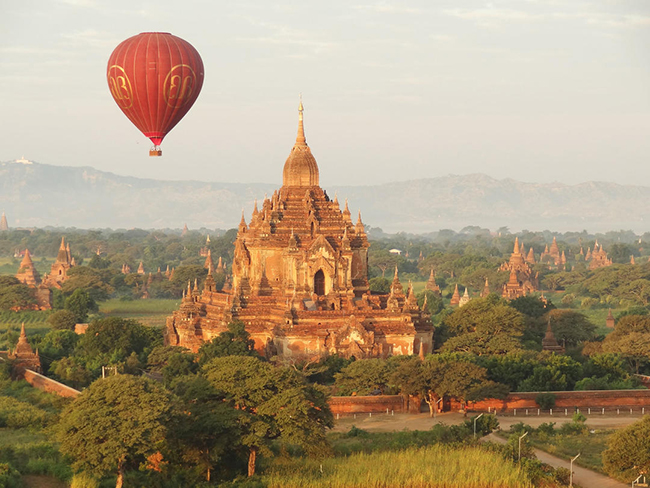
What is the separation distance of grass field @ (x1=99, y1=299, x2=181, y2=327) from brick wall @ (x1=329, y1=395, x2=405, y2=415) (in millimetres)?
43666

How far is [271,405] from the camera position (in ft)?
131

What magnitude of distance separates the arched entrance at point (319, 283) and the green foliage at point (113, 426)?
23.5 metres

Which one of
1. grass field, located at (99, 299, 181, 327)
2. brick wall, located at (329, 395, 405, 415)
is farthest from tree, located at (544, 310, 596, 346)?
grass field, located at (99, 299, 181, 327)

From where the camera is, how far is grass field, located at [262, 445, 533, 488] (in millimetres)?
38281

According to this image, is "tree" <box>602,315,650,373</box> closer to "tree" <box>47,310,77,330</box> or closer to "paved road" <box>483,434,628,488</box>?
"paved road" <box>483,434,628,488</box>

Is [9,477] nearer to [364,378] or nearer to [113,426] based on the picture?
[113,426]

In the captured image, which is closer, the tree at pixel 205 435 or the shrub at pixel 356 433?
the tree at pixel 205 435

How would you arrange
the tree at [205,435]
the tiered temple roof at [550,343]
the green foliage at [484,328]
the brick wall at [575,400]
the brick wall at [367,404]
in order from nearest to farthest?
the tree at [205,435] < the brick wall at [367,404] < the brick wall at [575,400] < the green foliage at [484,328] < the tiered temple roof at [550,343]

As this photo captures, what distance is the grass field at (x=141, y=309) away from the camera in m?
97.3

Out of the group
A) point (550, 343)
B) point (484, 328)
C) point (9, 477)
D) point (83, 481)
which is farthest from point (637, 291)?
point (9, 477)

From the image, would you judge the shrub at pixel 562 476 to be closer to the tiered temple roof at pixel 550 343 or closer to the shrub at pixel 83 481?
the shrub at pixel 83 481

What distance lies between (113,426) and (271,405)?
541 cm

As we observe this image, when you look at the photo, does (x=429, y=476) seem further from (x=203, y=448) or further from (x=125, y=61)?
(x=125, y=61)

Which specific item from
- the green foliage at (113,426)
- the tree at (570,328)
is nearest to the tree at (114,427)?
the green foliage at (113,426)
